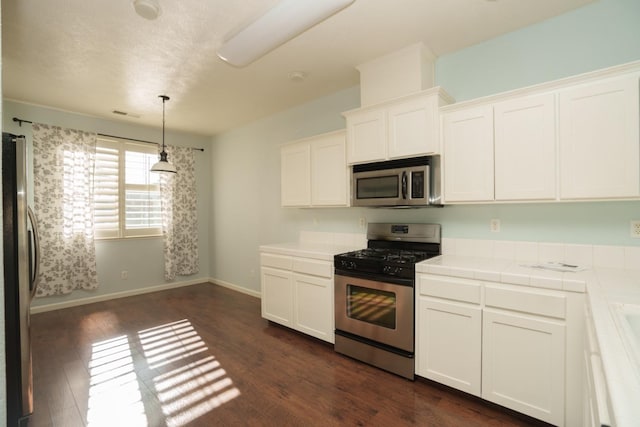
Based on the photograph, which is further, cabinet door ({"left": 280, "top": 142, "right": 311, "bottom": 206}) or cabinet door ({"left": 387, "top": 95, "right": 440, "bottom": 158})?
cabinet door ({"left": 280, "top": 142, "right": 311, "bottom": 206})

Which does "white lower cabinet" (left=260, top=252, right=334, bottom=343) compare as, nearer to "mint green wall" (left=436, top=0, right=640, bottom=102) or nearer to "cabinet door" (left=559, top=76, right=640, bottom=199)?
"cabinet door" (left=559, top=76, right=640, bottom=199)

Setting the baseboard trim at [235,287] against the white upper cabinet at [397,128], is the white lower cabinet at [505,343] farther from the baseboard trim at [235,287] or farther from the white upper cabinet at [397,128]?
the baseboard trim at [235,287]

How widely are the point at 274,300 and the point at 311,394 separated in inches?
55.0

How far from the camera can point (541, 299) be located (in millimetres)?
1824

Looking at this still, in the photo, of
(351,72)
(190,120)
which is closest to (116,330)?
(190,120)

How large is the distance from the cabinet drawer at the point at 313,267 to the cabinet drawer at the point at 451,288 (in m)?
0.94

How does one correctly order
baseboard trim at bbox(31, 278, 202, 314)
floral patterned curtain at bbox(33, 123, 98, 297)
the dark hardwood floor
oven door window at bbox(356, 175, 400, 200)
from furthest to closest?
baseboard trim at bbox(31, 278, 202, 314)
floral patterned curtain at bbox(33, 123, 98, 297)
oven door window at bbox(356, 175, 400, 200)
the dark hardwood floor

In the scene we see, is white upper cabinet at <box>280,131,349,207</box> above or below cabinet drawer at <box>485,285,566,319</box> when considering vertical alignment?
above

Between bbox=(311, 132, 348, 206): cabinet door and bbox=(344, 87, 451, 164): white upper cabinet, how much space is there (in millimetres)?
218

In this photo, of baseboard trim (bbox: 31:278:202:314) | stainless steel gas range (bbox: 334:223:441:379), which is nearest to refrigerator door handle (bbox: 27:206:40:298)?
stainless steel gas range (bbox: 334:223:441:379)

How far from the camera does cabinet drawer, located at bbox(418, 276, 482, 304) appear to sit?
207cm

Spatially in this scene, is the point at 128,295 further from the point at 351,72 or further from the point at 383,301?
the point at 351,72

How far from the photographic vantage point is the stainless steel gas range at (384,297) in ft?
7.84

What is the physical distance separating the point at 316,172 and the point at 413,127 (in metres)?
1.25
